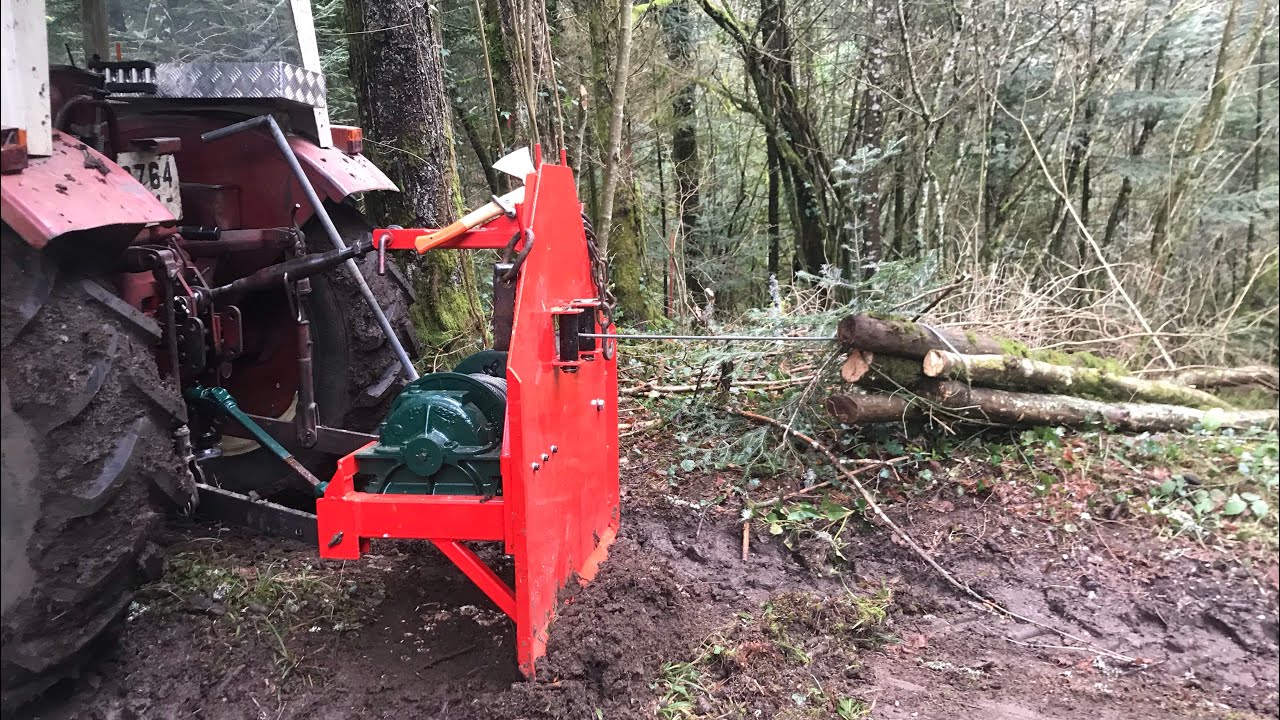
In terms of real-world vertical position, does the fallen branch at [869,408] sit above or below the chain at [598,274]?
below

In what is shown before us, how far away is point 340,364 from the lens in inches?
119

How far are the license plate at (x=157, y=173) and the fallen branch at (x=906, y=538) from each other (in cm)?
280

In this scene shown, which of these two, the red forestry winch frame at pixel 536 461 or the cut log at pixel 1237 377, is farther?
the red forestry winch frame at pixel 536 461

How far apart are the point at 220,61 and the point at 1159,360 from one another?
3.41 meters

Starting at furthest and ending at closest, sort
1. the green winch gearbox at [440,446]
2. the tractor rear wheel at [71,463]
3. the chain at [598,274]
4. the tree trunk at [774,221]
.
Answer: the tree trunk at [774,221]
the chain at [598,274]
the green winch gearbox at [440,446]
the tractor rear wheel at [71,463]

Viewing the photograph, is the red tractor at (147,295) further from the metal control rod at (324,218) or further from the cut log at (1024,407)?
the cut log at (1024,407)

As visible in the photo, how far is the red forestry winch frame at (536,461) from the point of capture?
201 centimetres

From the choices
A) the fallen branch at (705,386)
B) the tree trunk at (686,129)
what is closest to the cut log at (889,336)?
the fallen branch at (705,386)

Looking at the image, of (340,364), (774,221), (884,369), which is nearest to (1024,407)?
(884,369)

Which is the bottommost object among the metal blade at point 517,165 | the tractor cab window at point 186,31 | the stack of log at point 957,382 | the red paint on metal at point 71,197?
the stack of log at point 957,382

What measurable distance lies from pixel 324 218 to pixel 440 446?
45.3 inches

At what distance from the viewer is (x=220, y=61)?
285cm

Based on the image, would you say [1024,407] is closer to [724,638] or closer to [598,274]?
→ [724,638]

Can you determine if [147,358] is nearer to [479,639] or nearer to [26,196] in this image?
[26,196]
